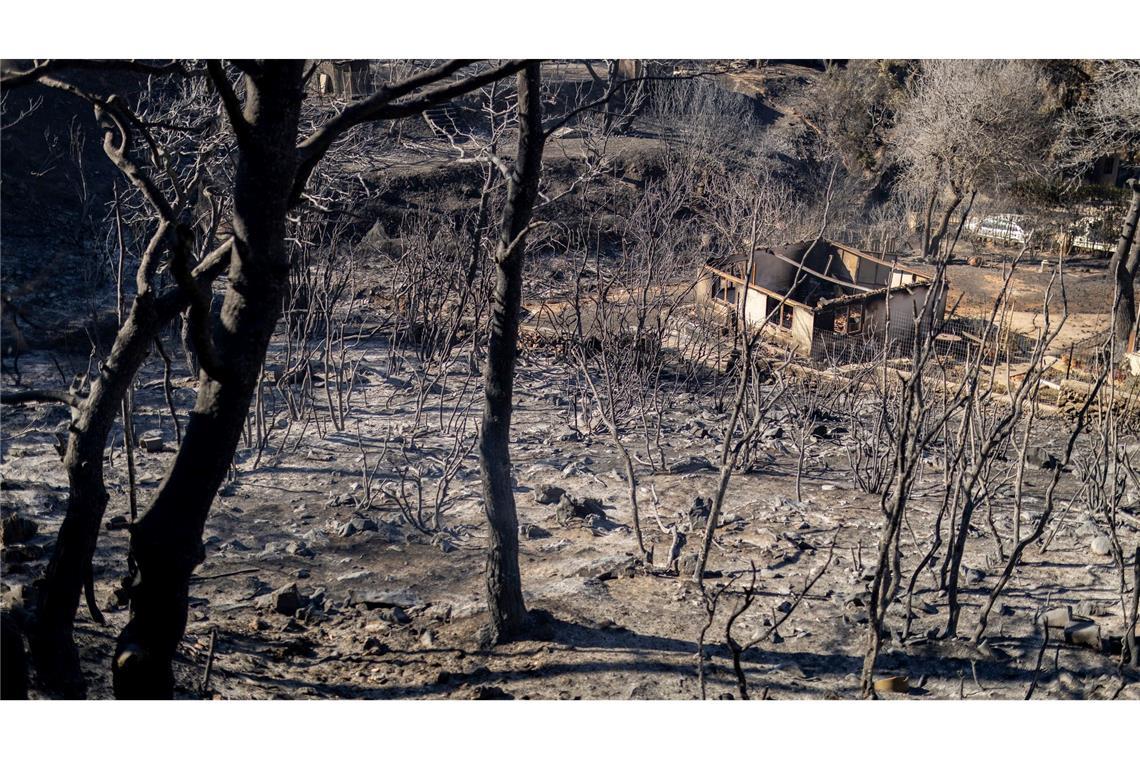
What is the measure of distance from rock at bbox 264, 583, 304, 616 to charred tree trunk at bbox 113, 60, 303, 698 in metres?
1.54

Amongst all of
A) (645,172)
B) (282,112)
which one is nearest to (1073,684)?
(282,112)

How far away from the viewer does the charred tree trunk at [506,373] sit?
402 cm

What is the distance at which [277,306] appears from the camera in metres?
3.07

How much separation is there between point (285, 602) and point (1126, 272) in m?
10.9

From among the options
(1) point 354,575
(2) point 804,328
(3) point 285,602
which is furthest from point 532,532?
(2) point 804,328

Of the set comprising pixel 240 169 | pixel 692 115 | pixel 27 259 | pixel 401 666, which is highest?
pixel 692 115

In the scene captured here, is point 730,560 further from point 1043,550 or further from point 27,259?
point 27,259

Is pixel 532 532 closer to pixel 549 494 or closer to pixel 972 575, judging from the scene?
pixel 549 494

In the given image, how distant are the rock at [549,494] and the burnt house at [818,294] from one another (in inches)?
143

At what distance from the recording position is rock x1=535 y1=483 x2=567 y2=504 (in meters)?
6.29

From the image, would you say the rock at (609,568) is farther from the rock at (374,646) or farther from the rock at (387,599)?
the rock at (374,646)

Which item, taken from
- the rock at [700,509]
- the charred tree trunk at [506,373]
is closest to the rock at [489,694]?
the charred tree trunk at [506,373]

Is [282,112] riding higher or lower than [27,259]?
higher

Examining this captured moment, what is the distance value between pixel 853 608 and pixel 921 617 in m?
0.30
